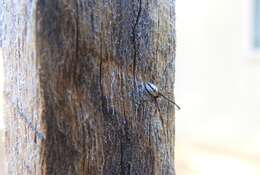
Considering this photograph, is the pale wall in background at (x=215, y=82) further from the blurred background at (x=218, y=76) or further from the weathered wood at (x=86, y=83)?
the weathered wood at (x=86, y=83)

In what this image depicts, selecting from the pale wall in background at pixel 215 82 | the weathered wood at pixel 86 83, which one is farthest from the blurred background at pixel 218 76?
the weathered wood at pixel 86 83

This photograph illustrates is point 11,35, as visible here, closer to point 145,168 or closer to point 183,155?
point 145,168

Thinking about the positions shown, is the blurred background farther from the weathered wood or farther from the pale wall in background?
the weathered wood

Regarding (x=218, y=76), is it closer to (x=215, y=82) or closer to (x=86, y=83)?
(x=215, y=82)

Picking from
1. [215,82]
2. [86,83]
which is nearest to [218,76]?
[215,82]

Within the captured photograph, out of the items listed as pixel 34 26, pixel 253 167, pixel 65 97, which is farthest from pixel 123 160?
pixel 253 167

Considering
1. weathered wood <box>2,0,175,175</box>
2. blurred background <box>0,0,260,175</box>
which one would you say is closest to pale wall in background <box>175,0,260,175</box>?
blurred background <box>0,0,260,175</box>
